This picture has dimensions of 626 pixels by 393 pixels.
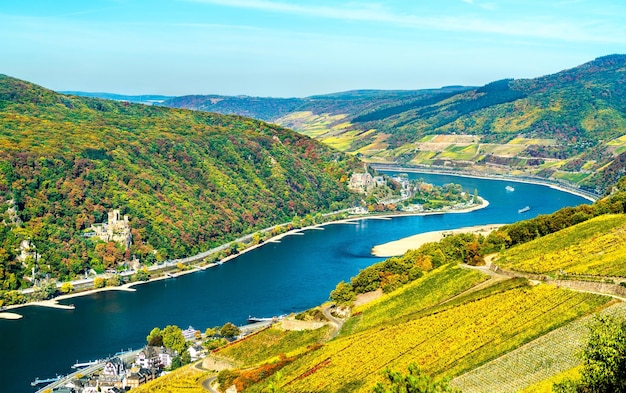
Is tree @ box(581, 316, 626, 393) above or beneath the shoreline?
above

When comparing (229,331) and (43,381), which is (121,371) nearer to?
(43,381)

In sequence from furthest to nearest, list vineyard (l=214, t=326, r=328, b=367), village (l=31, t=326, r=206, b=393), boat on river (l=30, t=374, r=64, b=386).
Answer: boat on river (l=30, t=374, r=64, b=386)
village (l=31, t=326, r=206, b=393)
vineyard (l=214, t=326, r=328, b=367)

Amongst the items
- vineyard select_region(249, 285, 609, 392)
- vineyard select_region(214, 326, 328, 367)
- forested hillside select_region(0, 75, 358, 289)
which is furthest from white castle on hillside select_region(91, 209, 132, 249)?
vineyard select_region(249, 285, 609, 392)

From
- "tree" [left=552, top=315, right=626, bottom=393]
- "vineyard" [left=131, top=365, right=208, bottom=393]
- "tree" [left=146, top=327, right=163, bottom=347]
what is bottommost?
"tree" [left=146, top=327, right=163, bottom=347]

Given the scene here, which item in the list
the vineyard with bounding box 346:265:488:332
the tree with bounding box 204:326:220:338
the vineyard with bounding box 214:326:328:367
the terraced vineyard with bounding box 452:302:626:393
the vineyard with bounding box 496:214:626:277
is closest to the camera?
the terraced vineyard with bounding box 452:302:626:393

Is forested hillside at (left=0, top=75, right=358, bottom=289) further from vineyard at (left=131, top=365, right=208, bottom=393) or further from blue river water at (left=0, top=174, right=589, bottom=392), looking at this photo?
vineyard at (left=131, top=365, right=208, bottom=393)

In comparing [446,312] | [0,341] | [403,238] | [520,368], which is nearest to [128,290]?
[0,341]
